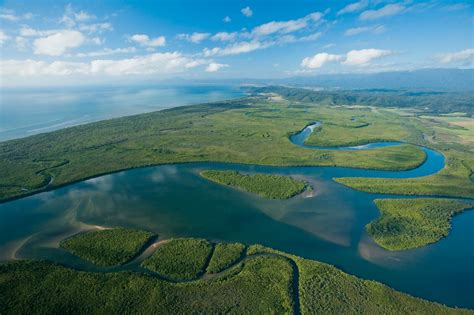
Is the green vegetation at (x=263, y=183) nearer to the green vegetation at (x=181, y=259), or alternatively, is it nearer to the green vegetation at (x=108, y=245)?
the green vegetation at (x=181, y=259)

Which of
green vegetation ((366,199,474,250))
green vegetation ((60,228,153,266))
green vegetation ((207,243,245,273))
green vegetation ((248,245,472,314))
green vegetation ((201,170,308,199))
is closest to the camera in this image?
green vegetation ((248,245,472,314))

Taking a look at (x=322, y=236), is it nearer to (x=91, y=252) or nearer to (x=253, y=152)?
(x=91, y=252)

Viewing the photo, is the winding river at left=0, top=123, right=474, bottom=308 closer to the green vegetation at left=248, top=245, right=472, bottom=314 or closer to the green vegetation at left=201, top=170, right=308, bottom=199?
the green vegetation at left=248, top=245, right=472, bottom=314

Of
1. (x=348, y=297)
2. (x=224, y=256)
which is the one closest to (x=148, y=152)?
(x=224, y=256)

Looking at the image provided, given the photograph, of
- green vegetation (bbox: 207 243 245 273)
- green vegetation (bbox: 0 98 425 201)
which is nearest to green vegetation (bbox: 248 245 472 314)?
green vegetation (bbox: 207 243 245 273)

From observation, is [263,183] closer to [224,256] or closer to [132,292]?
[224,256]

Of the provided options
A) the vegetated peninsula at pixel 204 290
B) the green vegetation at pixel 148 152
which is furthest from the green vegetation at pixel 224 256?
the green vegetation at pixel 148 152

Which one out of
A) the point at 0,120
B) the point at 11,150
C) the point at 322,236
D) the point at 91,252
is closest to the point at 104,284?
the point at 91,252
